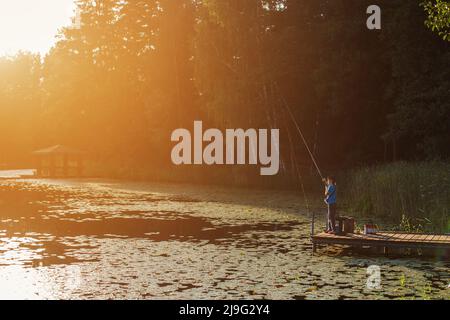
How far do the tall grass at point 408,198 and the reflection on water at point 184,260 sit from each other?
9.20ft

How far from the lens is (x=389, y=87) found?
34469 mm

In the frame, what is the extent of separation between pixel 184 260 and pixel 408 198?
10159mm

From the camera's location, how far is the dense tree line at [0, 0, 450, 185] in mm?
31484

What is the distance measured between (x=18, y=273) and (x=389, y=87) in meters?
26.4

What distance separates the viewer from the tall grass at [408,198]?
58.2 ft

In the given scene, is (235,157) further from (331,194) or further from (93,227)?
(331,194)

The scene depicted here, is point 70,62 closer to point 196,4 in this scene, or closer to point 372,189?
point 196,4

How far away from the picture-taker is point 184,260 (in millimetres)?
13523

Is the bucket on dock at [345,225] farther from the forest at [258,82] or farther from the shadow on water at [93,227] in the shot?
the forest at [258,82]

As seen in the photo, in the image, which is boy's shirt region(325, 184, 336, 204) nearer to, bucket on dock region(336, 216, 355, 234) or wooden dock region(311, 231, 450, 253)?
bucket on dock region(336, 216, 355, 234)

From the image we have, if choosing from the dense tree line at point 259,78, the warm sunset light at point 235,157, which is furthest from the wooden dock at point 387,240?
the dense tree line at point 259,78
